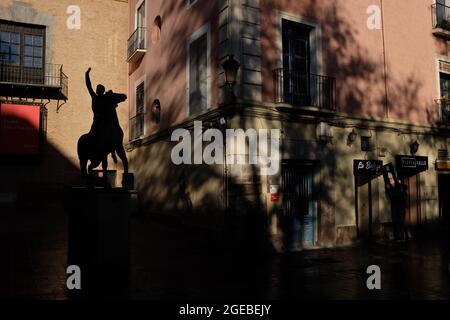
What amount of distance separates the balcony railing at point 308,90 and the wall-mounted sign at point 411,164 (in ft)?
10.5

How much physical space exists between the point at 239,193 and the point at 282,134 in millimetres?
2077

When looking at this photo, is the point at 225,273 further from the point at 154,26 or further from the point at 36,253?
the point at 154,26

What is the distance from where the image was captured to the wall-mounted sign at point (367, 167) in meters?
12.4

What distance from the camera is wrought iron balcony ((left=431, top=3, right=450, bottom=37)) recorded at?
585 inches

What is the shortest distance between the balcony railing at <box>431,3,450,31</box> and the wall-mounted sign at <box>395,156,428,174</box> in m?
5.10

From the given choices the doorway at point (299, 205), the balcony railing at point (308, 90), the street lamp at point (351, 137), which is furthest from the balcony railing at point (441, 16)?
the doorway at point (299, 205)

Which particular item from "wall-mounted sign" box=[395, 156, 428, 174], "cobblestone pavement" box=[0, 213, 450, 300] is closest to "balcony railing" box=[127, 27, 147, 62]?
"cobblestone pavement" box=[0, 213, 450, 300]

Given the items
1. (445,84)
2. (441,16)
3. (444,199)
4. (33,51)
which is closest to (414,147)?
(444,199)

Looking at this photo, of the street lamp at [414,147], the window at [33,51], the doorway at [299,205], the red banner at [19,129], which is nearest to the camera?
the doorway at [299,205]

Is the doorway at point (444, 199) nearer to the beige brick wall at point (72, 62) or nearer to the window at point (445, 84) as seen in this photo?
the window at point (445, 84)

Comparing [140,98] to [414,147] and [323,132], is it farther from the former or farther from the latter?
[414,147]

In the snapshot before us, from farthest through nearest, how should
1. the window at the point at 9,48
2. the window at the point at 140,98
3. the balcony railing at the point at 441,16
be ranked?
the window at the point at 140,98
the window at the point at 9,48
the balcony railing at the point at 441,16
